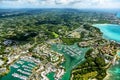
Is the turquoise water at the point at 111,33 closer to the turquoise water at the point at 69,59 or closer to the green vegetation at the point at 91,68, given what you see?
the turquoise water at the point at 69,59

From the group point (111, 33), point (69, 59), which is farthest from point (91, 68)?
point (111, 33)

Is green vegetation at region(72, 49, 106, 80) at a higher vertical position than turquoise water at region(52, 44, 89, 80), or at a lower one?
higher

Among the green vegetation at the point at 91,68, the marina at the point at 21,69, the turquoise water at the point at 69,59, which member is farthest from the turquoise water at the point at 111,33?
the marina at the point at 21,69

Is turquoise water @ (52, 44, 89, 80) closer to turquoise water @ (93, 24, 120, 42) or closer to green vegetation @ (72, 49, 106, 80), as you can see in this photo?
green vegetation @ (72, 49, 106, 80)

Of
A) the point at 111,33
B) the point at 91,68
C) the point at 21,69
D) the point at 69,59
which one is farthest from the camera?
the point at 111,33

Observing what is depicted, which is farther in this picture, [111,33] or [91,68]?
[111,33]

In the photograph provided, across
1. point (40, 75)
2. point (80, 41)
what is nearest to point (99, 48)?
point (80, 41)

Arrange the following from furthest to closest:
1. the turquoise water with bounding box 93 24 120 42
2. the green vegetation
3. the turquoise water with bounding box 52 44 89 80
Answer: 1. the turquoise water with bounding box 93 24 120 42
2. the turquoise water with bounding box 52 44 89 80
3. the green vegetation

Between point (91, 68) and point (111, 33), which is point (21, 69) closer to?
point (91, 68)

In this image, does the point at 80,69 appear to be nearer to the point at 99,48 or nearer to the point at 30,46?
the point at 99,48

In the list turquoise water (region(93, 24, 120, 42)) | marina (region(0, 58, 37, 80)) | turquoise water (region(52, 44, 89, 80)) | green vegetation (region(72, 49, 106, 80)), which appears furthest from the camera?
turquoise water (region(93, 24, 120, 42))

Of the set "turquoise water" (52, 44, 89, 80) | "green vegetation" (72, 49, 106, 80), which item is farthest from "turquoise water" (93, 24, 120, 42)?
"green vegetation" (72, 49, 106, 80)
